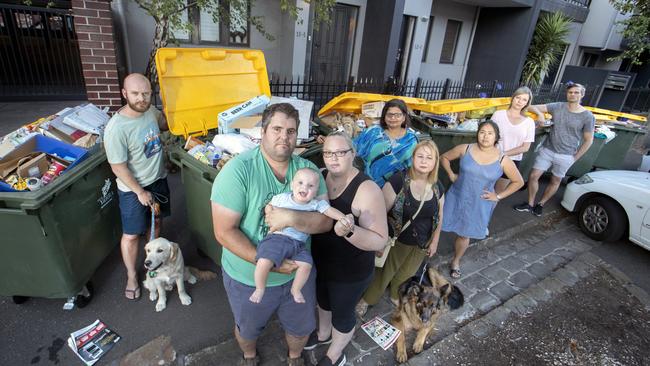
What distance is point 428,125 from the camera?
15.3 ft

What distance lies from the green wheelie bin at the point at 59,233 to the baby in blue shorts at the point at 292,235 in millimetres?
1548

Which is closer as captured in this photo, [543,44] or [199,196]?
[199,196]

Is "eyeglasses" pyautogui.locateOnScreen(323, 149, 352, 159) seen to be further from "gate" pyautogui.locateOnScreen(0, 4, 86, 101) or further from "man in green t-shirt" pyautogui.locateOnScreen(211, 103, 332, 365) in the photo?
"gate" pyautogui.locateOnScreen(0, 4, 86, 101)

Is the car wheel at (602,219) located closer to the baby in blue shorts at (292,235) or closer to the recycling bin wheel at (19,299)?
the baby in blue shorts at (292,235)

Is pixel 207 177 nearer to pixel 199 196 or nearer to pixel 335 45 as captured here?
pixel 199 196

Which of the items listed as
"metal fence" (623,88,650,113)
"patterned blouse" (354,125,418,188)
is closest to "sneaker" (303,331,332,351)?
"patterned blouse" (354,125,418,188)

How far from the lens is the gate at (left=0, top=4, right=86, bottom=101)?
25.6 feet

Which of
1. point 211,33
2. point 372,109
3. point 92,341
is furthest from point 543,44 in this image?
point 92,341

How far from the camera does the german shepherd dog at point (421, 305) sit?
2.89 metres

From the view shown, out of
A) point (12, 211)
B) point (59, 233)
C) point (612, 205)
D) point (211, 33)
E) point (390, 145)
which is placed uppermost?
point (211, 33)

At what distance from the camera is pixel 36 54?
802cm

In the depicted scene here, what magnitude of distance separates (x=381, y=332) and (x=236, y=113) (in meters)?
2.43

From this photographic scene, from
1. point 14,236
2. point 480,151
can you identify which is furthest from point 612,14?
point 14,236

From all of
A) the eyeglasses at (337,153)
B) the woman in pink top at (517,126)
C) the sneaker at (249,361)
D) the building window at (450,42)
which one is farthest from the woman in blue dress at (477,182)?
the building window at (450,42)
